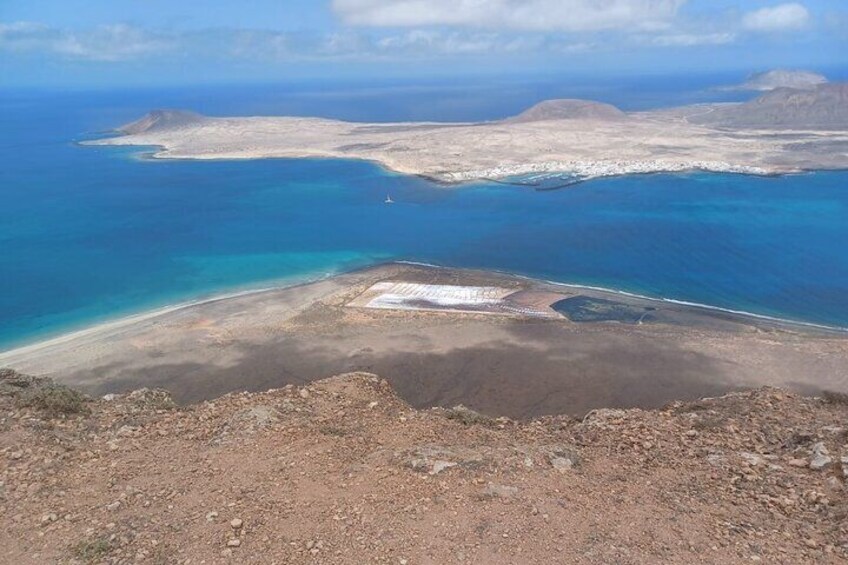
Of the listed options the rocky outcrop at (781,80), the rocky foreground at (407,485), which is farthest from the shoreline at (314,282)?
the rocky outcrop at (781,80)

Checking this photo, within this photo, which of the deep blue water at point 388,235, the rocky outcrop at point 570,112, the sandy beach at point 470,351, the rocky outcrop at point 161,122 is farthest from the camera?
the rocky outcrop at point 161,122

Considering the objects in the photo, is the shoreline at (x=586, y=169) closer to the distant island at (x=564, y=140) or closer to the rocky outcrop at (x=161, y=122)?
the distant island at (x=564, y=140)

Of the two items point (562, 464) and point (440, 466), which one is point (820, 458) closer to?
point (562, 464)

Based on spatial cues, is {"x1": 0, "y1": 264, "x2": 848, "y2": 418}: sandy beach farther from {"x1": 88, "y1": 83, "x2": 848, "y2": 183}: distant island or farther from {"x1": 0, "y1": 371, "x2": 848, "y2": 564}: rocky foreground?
{"x1": 88, "y1": 83, "x2": 848, "y2": 183}: distant island

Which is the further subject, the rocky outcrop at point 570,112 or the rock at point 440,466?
→ the rocky outcrop at point 570,112

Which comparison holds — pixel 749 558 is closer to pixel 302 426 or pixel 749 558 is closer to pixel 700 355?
pixel 302 426

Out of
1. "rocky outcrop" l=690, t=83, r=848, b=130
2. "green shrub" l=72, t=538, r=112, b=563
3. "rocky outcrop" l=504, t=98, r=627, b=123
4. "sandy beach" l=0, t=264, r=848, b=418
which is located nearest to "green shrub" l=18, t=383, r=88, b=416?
"green shrub" l=72, t=538, r=112, b=563

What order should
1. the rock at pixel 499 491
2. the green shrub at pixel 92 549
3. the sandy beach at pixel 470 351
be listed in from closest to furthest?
the green shrub at pixel 92 549
the rock at pixel 499 491
the sandy beach at pixel 470 351
